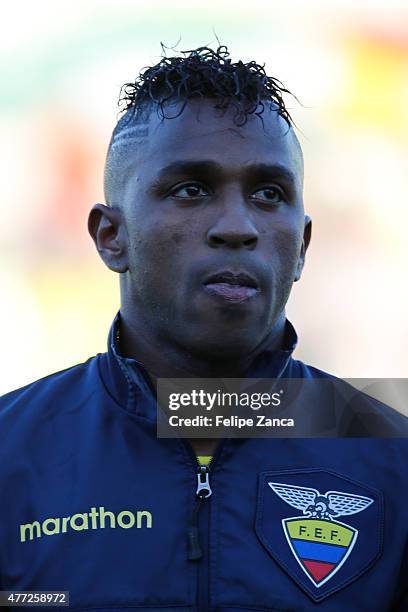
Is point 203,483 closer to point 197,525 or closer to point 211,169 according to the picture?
point 197,525

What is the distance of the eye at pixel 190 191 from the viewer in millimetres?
3611

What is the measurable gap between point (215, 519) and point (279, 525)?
10.2 inches

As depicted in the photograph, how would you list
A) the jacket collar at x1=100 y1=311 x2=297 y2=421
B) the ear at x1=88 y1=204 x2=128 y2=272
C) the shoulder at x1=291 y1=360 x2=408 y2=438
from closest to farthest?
the jacket collar at x1=100 y1=311 x2=297 y2=421, the shoulder at x1=291 y1=360 x2=408 y2=438, the ear at x1=88 y1=204 x2=128 y2=272

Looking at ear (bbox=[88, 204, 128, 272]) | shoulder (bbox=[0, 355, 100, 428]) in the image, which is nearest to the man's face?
ear (bbox=[88, 204, 128, 272])

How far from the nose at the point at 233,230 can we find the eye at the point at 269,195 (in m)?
0.13

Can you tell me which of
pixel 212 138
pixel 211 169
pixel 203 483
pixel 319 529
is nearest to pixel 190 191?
pixel 211 169

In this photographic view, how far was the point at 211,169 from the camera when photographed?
3.58 m

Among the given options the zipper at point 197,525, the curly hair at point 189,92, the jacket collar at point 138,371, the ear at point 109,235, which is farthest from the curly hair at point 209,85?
the zipper at point 197,525

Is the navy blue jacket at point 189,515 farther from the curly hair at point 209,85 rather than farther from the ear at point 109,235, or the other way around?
the curly hair at point 209,85

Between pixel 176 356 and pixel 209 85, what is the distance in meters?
1.08

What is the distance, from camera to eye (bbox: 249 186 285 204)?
3664mm

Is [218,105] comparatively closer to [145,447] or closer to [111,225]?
[111,225]

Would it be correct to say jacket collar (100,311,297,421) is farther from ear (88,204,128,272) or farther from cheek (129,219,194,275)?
cheek (129,219,194,275)

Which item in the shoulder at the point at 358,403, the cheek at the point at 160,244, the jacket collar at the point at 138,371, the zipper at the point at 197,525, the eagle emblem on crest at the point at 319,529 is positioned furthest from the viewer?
the shoulder at the point at 358,403
